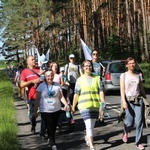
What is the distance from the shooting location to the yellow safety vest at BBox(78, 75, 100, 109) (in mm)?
7375

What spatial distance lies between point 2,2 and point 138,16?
36700 millimetres

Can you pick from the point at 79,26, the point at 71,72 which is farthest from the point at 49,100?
the point at 79,26

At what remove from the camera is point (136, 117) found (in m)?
7.71

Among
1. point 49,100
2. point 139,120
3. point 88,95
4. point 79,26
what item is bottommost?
point 139,120

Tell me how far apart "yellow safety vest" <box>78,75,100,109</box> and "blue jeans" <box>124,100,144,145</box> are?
28.9 inches

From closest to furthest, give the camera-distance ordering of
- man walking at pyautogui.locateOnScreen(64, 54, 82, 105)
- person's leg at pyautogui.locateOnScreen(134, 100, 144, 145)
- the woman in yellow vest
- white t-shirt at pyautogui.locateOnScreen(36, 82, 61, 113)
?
the woman in yellow vest < person's leg at pyautogui.locateOnScreen(134, 100, 144, 145) < white t-shirt at pyautogui.locateOnScreen(36, 82, 61, 113) < man walking at pyautogui.locateOnScreen(64, 54, 82, 105)

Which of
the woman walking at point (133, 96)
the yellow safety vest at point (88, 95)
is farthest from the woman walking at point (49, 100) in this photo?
the woman walking at point (133, 96)

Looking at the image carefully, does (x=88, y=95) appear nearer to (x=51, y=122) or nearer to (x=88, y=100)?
(x=88, y=100)

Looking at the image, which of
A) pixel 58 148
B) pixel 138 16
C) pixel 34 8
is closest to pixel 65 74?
pixel 58 148

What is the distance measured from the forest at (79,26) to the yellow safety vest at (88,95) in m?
26.7

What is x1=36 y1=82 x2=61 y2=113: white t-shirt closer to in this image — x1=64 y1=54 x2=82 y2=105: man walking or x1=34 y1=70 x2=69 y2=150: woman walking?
x1=34 y1=70 x2=69 y2=150: woman walking

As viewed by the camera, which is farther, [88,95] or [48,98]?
[48,98]

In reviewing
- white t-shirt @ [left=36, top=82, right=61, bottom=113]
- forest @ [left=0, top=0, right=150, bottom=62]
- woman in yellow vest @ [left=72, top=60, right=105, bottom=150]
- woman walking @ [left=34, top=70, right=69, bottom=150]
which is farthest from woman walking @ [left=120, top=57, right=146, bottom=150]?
forest @ [left=0, top=0, right=150, bottom=62]

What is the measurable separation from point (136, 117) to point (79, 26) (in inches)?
1716
